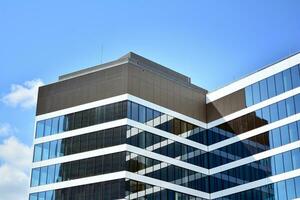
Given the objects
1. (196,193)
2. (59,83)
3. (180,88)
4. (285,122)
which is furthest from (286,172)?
(59,83)

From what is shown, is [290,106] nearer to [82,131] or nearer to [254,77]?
[254,77]

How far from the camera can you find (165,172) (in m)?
66.6

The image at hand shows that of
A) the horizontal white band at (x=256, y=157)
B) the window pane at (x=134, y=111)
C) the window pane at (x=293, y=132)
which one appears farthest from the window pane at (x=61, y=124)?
the window pane at (x=293, y=132)

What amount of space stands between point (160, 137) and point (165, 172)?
3.96 metres

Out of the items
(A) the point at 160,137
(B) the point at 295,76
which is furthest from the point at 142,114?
(B) the point at 295,76

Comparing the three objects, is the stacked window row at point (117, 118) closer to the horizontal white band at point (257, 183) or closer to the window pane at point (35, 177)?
the window pane at point (35, 177)

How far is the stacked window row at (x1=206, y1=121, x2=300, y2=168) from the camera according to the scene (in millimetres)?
64000

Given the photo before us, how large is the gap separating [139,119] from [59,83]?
37.1 feet

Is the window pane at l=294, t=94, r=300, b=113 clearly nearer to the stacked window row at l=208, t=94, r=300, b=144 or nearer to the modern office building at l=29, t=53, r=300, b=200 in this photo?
the stacked window row at l=208, t=94, r=300, b=144

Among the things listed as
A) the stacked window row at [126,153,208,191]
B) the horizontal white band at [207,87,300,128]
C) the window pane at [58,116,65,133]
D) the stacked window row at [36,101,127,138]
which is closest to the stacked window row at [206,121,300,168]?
the stacked window row at [126,153,208,191]

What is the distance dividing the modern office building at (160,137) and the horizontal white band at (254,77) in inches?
5.1

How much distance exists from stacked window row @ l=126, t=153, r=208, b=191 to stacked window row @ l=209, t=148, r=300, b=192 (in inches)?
71.0

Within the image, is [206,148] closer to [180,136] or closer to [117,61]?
[180,136]

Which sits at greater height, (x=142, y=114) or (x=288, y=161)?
(x=142, y=114)
